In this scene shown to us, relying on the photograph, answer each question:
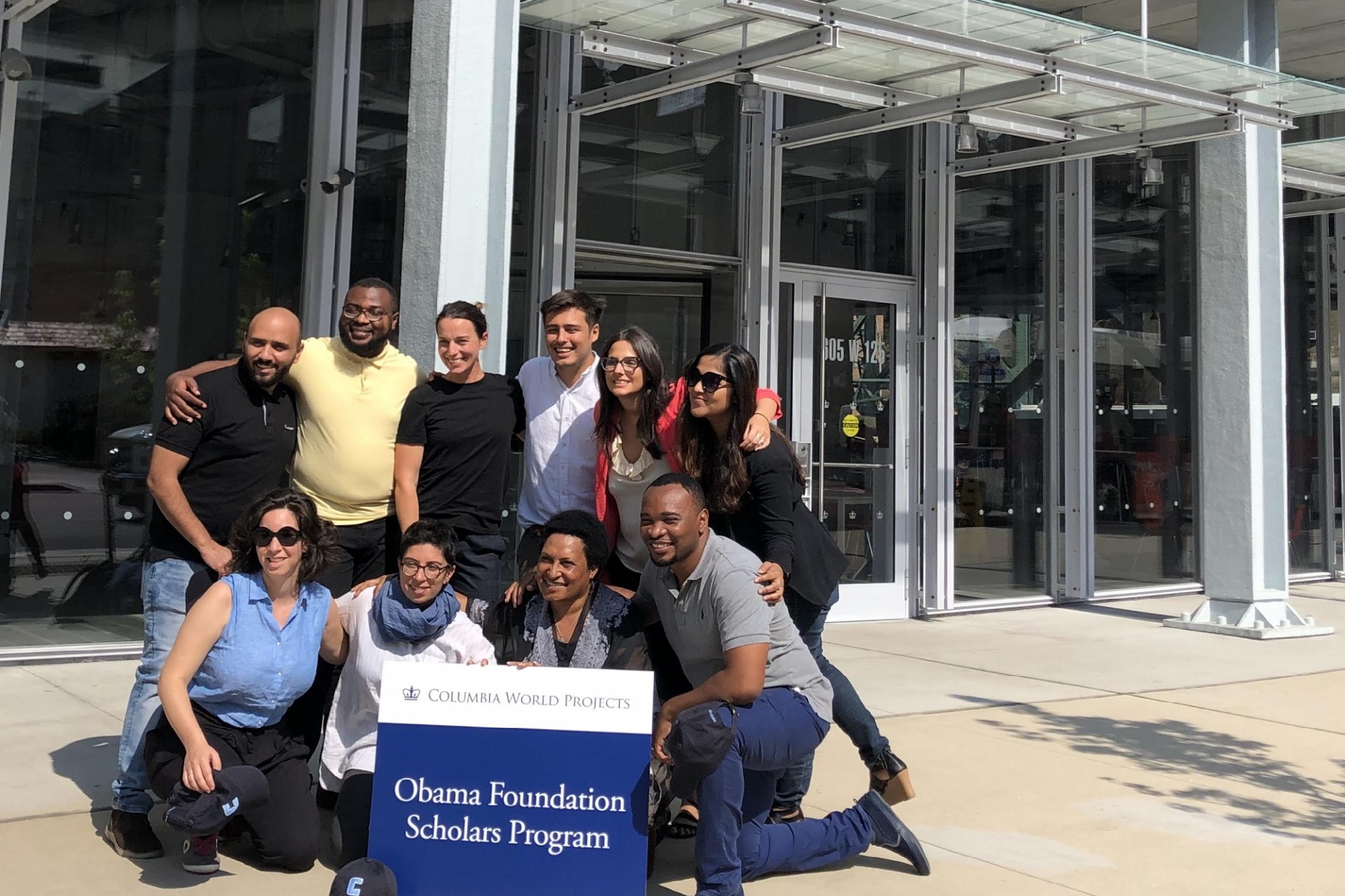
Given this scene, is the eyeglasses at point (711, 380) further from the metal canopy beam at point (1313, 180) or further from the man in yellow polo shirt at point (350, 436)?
the metal canopy beam at point (1313, 180)

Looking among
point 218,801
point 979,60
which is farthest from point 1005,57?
point 218,801

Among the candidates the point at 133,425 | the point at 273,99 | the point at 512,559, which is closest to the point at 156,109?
the point at 273,99

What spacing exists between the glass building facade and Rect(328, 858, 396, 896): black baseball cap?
413 centimetres

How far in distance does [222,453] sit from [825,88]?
472 cm

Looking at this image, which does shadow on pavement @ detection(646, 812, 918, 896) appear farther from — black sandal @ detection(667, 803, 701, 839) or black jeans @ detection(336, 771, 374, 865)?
black jeans @ detection(336, 771, 374, 865)

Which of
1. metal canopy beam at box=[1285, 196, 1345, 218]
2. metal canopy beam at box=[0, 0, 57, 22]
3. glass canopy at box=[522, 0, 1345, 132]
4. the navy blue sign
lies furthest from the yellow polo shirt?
metal canopy beam at box=[1285, 196, 1345, 218]

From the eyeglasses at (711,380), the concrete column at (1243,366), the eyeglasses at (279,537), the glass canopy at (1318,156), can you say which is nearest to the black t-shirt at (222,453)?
the eyeglasses at (279,537)

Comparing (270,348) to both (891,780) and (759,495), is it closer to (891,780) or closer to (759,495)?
(759,495)

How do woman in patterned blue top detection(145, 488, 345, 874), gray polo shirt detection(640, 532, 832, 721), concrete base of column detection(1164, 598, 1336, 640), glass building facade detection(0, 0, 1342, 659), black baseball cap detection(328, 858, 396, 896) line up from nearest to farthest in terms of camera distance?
black baseball cap detection(328, 858, 396, 896) < gray polo shirt detection(640, 532, 832, 721) < woman in patterned blue top detection(145, 488, 345, 874) < glass building facade detection(0, 0, 1342, 659) < concrete base of column detection(1164, 598, 1336, 640)

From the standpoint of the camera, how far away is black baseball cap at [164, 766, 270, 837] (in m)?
3.76

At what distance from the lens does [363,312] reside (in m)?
4.41

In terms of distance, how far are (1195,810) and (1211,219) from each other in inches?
230

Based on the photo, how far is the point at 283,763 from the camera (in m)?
4.15

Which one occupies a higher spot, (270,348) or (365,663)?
(270,348)
